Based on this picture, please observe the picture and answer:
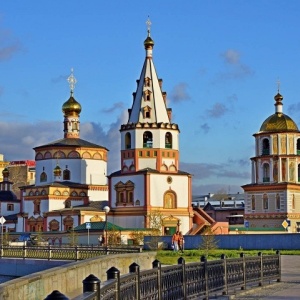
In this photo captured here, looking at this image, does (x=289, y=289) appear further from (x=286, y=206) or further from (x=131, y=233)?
(x=286, y=206)

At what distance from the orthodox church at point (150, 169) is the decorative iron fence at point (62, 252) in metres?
25.6

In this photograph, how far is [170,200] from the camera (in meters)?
62.8

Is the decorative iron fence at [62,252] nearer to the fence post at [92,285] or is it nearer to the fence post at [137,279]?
the fence post at [137,279]

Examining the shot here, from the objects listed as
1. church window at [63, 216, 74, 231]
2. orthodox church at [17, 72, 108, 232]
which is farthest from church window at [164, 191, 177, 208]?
church window at [63, 216, 74, 231]

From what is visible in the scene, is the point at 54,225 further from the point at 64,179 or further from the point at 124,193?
the point at 124,193

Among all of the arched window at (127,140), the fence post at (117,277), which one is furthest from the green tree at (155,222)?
the fence post at (117,277)

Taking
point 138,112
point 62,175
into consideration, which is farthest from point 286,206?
point 62,175

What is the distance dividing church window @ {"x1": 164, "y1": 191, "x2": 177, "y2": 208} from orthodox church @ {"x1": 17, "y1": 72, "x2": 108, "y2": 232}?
718 centimetres

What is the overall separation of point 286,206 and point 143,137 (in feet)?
49.0

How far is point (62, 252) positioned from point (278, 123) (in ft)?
129

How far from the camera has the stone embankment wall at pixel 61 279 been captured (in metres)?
13.9

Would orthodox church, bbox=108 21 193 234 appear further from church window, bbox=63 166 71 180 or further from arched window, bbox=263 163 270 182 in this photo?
church window, bbox=63 166 71 180

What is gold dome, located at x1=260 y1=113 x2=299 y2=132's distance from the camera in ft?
225

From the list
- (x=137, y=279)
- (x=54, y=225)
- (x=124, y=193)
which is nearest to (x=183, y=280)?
(x=137, y=279)
